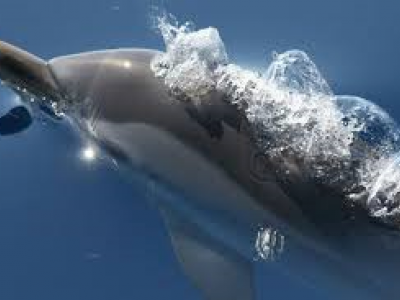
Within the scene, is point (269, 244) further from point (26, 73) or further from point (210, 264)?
point (26, 73)

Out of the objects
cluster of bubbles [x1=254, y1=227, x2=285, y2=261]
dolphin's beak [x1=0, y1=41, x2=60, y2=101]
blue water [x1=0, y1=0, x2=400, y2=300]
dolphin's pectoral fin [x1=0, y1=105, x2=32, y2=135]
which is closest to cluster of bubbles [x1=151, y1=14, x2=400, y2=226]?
blue water [x1=0, y1=0, x2=400, y2=300]

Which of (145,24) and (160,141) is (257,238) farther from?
(145,24)

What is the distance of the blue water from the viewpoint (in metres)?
6.88

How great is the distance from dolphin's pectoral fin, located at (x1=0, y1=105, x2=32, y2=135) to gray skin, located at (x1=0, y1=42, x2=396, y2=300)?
568mm

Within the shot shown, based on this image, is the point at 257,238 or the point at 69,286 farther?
the point at 69,286

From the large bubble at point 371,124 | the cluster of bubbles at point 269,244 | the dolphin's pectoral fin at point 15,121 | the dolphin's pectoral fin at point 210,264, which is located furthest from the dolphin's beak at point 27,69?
the large bubble at point 371,124

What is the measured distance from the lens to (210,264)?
6633 millimetres

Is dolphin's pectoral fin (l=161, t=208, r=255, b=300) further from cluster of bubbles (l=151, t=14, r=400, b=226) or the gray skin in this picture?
cluster of bubbles (l=151, t=14, r=400, b=226)

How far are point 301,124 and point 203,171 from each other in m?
0.67

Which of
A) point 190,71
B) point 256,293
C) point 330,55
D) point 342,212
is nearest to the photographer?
point 342,212

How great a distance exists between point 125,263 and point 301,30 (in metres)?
2.50

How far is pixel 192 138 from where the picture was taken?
611 centimetres

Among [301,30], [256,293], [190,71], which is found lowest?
[256,293]

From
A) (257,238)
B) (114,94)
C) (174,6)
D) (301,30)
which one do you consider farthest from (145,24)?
(257,238)
